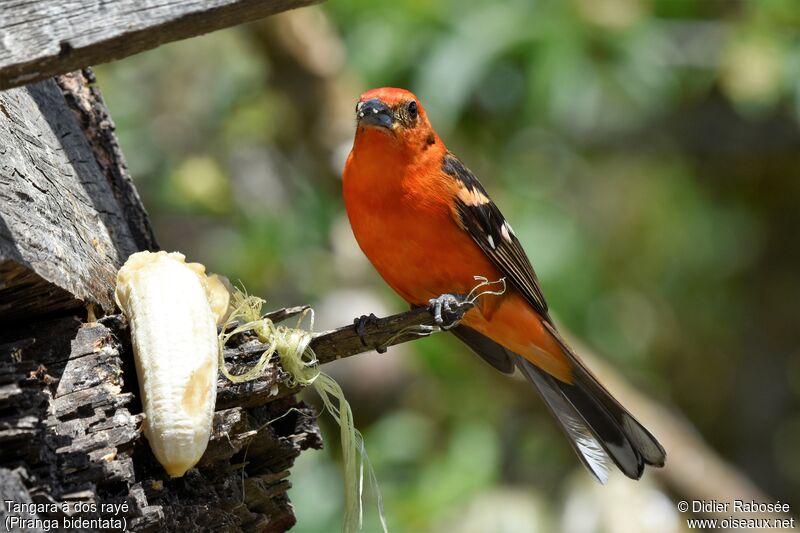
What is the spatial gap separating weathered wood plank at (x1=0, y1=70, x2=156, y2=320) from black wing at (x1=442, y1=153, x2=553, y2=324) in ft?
4.84

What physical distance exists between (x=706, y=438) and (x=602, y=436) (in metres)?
6.80

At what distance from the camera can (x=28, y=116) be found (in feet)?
11.6

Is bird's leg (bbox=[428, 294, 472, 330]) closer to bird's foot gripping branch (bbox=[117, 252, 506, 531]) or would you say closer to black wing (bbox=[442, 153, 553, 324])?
bird's foot gripping branch (bbox=[117, 252, 506, 531])

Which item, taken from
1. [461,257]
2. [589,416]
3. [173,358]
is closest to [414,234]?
[461,257]

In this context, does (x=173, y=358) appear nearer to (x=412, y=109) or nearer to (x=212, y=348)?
(x=212, y=348)

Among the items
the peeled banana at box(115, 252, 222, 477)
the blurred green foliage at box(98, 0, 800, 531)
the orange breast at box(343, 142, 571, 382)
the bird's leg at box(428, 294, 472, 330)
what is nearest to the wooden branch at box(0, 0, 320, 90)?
the peeled banana at box(115, 252, 222, 477)

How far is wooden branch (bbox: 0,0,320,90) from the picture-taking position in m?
2.29

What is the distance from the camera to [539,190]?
336 inches

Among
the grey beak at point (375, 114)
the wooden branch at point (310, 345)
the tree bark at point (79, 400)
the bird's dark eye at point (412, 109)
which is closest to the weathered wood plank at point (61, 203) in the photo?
the tree bark at point (79, 400)

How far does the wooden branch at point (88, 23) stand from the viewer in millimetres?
2293

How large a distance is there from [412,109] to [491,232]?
2.28 ft

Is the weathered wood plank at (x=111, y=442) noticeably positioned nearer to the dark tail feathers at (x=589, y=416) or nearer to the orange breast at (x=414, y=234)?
the orange breast at (x=414, y=234)

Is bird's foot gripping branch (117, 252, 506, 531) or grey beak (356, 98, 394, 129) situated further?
grey beak (356, 98, 394, 129)

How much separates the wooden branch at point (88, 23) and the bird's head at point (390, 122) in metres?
2.43
